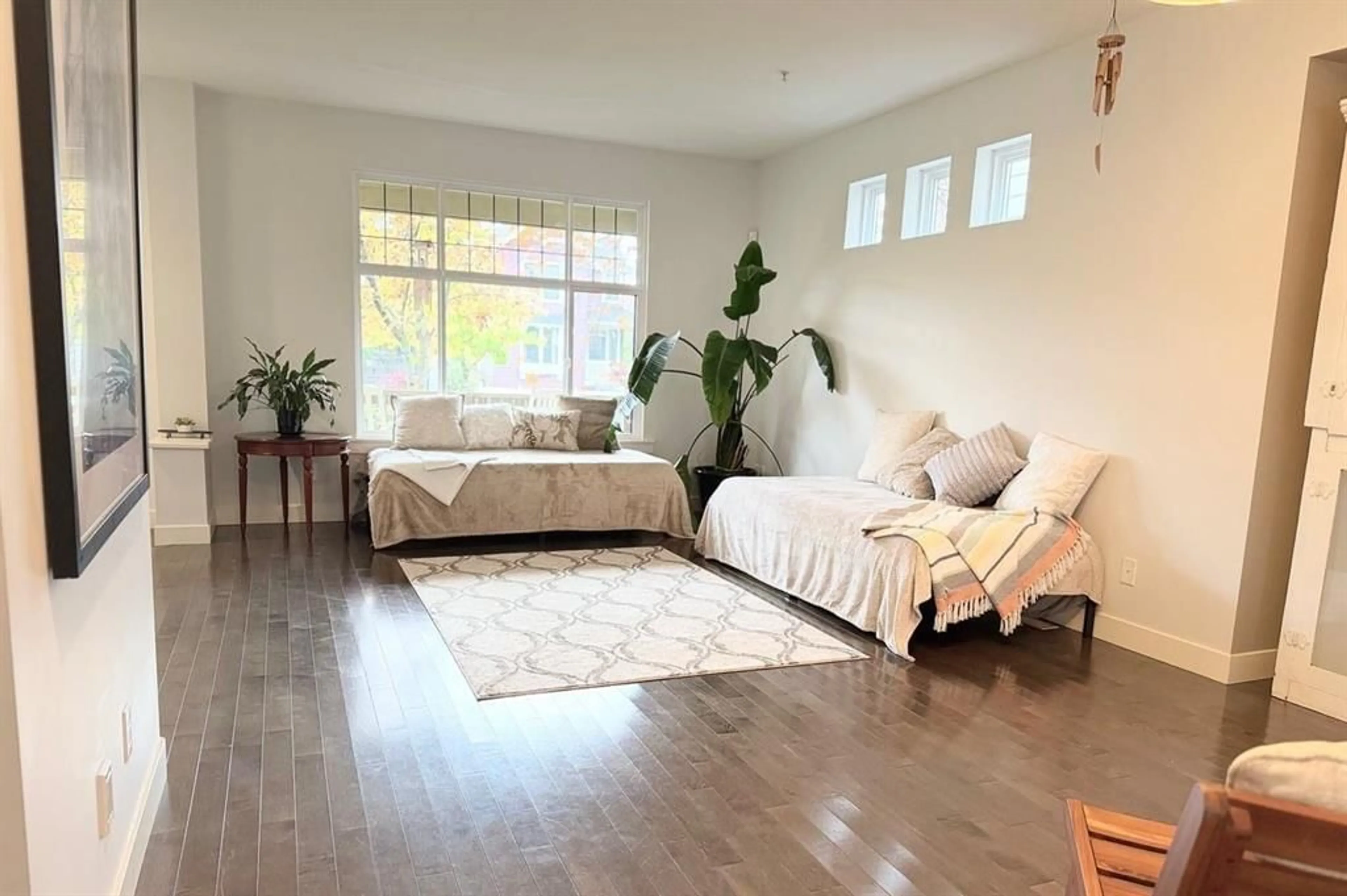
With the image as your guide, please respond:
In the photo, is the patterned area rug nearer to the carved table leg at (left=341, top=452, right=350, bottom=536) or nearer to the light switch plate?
the carved table leg at (left=341, top=452, right=350, bottom=536)

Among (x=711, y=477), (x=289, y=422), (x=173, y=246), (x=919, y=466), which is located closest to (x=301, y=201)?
(x=173, y=246)

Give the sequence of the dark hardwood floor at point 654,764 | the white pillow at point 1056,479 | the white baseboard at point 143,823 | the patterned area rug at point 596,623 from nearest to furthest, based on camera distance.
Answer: the white baseboard at point 143,823 → the dark hardwood floor at point 654,764 → the patterned area rug at point 596,623 → the white pillow at point 1056,479

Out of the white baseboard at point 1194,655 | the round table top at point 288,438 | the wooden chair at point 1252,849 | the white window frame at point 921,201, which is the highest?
the white window frame at point 921,201

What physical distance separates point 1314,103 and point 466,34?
364 centimetres

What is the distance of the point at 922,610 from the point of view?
377cm

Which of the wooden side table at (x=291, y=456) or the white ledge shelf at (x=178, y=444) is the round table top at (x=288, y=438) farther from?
the white ledge shelf at (x=178, y=444)

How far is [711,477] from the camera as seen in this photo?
20.2 ft

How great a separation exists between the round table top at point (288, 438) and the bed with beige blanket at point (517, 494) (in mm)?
261

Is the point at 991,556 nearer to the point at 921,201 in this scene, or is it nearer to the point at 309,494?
the point at 921,201

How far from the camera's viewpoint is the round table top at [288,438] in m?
4.97

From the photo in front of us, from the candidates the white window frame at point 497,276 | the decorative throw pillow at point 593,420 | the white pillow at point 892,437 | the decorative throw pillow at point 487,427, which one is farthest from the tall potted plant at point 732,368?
the decorative throw pillow at point 487,427

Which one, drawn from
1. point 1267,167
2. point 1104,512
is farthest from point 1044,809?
point 1267,167

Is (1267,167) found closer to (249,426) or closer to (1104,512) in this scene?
(1104,512)

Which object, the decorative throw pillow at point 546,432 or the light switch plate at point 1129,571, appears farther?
the decorative throw pillow at point 546,432
